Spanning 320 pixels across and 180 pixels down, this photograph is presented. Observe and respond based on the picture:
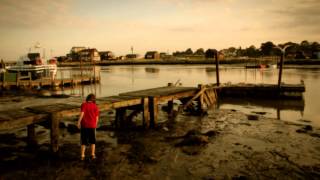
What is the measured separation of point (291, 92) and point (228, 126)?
514 inches

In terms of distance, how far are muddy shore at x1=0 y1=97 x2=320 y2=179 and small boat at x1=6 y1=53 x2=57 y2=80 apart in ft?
96.4

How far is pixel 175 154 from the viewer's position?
9789mm

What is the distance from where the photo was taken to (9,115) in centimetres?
895

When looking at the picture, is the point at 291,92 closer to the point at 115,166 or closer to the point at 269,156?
the point at 269,156

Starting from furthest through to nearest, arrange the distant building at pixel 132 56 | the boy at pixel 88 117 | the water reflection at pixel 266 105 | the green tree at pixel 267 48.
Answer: the distant building at pixel 132 56 → the green tree at pixel 267 48 → the water reflection at pixel 266 105 → the boy at pixel 88 117

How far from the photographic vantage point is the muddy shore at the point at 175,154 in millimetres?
8039

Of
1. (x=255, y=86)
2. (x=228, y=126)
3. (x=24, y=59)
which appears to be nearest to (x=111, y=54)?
(x=24, y=59)

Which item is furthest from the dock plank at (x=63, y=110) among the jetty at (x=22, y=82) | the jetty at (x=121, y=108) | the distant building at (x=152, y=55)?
the distant building at (x=152, y=55)

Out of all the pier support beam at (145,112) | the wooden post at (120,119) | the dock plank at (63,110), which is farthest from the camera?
the wooden post at (120,119)

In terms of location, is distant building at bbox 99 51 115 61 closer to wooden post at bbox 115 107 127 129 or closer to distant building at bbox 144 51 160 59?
distant building at bbox 144 51 160 59

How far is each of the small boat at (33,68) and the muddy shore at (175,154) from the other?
96.4ft

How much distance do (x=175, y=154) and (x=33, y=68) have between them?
36.0 metres

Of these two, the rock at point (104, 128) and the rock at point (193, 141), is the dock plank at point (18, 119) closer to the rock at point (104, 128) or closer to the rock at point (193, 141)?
the rock at point (104, 128)

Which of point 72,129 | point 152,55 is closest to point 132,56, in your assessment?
point 152,55
